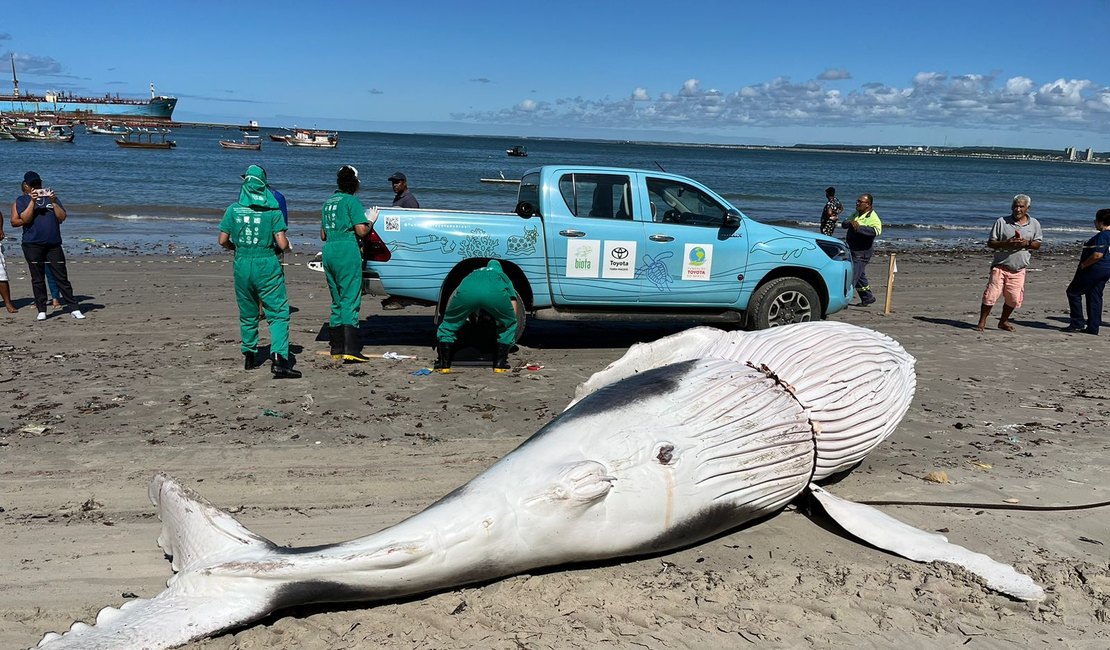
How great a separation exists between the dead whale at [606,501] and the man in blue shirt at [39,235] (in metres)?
7.26

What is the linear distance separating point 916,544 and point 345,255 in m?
5.40

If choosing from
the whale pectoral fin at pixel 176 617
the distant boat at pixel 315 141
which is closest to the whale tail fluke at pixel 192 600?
the whale pectoral fin at pixel 176 617

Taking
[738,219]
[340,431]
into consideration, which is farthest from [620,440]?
[738,219]

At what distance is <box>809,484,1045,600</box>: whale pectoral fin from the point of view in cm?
362

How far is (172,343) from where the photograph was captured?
26.3 ft

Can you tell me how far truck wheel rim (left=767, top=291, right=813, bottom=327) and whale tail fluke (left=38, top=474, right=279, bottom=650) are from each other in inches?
258

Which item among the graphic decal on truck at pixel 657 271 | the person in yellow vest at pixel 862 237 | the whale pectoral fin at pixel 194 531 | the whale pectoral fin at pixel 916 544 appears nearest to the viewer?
the whale pectoral fin at pixel 194 531

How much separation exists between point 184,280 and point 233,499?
904cm

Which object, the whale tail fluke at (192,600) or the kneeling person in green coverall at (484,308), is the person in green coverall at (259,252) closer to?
the kneeling person in green coverall at (484,308)

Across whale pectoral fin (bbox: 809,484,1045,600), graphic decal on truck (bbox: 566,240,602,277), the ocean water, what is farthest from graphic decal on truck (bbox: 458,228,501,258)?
the ocean water

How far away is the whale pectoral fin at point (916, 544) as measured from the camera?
3.62m

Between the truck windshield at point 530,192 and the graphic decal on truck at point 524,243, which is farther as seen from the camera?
the truck windshield at point 530,192

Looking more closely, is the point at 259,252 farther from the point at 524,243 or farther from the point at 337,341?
the point at 524,243

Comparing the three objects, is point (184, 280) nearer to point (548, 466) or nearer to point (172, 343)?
point (172, 343)
